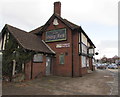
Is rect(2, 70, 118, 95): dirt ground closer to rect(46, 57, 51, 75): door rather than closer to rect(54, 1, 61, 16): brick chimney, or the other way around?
rect(46, 57, 51, 75): door

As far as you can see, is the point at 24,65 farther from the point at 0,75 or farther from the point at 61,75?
the point at 61,75

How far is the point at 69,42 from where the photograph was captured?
14758 millimetres

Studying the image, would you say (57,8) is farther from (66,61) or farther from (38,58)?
(38,58)

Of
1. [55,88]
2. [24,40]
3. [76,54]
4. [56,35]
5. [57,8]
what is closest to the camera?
[55,88]

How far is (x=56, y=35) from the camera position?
15.7 metres

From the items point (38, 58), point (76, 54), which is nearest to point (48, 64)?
point (38, 58)

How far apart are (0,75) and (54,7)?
1313 cm

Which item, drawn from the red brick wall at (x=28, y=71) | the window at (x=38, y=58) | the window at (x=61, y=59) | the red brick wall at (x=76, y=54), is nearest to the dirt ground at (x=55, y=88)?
the red brick wall at (x=28, y=71)

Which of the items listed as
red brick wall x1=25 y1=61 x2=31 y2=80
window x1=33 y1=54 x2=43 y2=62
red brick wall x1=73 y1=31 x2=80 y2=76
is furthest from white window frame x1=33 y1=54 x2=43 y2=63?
red brick wall x1=73 y1=31 x2=80 y2=76

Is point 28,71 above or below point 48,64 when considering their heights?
below

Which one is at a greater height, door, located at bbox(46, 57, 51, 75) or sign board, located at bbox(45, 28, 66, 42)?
sign board, located at bbox(45, 28, 66, 42)

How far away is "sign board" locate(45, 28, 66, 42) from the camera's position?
15310 mm

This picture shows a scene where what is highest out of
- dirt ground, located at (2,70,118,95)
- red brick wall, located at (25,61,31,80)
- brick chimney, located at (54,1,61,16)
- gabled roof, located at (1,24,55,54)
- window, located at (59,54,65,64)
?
brick chimney, located at (54,1,61,16)

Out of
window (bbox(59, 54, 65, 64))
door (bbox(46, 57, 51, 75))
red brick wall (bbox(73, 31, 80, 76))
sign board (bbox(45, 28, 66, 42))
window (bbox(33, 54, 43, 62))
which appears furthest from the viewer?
sign board (bbox(45, 28, 66, 42))
